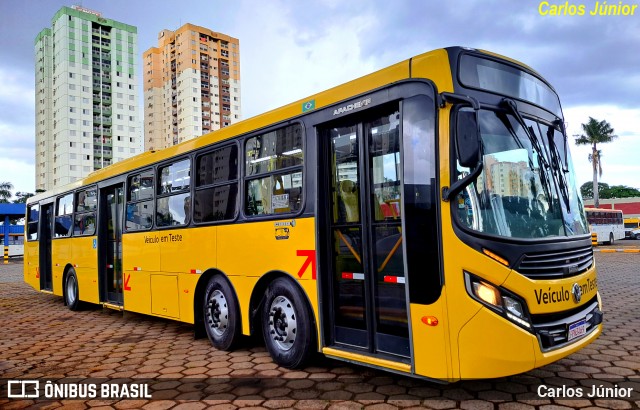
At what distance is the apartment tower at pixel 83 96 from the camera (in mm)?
76438

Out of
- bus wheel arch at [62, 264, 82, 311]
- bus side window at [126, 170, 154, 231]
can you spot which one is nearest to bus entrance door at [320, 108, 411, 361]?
bus side window at [126, 170, 154, 231]

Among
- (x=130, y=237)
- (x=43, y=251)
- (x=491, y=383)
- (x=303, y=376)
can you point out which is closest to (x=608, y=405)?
(x=491, y=383)

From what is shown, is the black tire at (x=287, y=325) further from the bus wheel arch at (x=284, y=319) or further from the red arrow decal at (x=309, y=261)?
the red arrow decal at (x=309, y=261)

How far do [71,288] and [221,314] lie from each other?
256 inches

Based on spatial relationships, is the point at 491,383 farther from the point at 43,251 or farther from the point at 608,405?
the point at 43,251

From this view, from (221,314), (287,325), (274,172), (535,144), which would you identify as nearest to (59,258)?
(221,314)

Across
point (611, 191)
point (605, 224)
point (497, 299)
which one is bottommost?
point (497, 299)

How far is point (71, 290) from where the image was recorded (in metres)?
11.2

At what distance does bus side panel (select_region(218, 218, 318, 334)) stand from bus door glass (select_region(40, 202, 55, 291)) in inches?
342

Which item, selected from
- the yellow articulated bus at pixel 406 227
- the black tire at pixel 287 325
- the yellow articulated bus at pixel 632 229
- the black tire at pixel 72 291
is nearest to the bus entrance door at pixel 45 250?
the black tire at pixel 72 291

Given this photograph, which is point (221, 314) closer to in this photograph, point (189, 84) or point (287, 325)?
point (287, 325)

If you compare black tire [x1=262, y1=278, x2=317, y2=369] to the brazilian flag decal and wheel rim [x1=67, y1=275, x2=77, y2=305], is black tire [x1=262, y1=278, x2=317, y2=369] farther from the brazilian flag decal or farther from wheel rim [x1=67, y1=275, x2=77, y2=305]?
wheel rim [x1=67, y1=275, x2=77, y2=305]

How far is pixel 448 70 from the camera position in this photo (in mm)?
4109

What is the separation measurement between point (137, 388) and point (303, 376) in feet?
5.41
